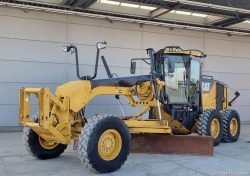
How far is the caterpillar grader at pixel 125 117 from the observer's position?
6.59 metres

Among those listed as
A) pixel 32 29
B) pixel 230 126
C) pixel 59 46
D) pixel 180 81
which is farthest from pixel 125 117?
pixel 32 29

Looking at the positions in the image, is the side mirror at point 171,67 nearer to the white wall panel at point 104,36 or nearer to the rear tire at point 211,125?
the rear tire at point 211,125

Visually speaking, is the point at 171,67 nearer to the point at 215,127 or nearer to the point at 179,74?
the point at 179,74

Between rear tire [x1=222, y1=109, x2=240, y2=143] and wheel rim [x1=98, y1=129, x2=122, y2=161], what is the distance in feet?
15.3

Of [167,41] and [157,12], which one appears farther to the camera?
[167,41]

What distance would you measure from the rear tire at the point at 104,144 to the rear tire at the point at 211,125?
9.78ft

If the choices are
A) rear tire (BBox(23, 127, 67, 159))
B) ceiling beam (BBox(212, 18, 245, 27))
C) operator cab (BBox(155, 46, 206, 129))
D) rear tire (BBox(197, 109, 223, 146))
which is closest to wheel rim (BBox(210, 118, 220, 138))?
rear tire (BBox(197, 109, 223, 146))

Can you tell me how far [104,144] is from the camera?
6668 mm

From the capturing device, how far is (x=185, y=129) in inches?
381

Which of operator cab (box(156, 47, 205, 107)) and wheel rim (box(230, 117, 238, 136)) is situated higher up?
operator cab (box(156, 47, 205, 107))

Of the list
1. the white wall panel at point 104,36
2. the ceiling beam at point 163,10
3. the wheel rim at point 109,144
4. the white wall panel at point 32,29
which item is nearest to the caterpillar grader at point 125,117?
the wheel rim at point 109,144

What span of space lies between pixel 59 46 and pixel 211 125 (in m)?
6.19

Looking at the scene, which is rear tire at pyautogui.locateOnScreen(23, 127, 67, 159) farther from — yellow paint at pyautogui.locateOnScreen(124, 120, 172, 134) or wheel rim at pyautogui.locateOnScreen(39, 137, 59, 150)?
yellow paint at pyautogui.locateOnScreen(124, 120, 172, 134)

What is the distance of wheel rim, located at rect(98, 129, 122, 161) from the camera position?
6.61 m
